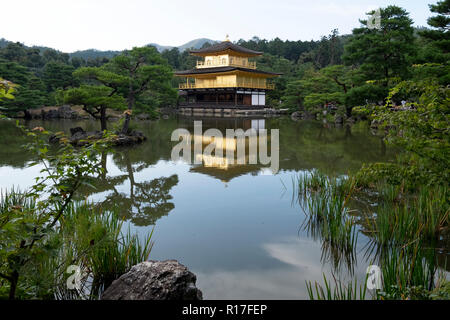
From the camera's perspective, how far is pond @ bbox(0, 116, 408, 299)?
10.4 ft

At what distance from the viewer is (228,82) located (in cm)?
3014

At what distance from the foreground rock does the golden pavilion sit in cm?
2729

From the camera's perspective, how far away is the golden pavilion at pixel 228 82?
3003cm

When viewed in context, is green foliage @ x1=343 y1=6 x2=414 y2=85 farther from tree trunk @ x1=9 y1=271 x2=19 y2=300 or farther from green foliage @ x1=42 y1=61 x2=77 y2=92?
green foliage @ x1=42 y1=61 x2=77 y2=92

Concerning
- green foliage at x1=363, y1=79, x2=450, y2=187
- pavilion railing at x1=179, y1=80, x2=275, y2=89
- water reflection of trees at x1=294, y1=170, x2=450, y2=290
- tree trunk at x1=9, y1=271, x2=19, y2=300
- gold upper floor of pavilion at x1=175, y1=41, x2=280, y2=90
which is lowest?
water reflection of trees at x1=294, y1=170, x2=450, y2=290

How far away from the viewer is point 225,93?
104ft

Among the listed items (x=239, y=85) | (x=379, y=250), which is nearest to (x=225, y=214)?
(x=379, y=250)

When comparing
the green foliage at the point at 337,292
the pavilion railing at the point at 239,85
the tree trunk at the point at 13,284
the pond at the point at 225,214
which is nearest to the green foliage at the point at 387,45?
the pond at the point at 225,214

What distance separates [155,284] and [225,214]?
2.51m

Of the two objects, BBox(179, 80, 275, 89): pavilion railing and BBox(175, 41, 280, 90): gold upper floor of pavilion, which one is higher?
BBox(175, 41, 280, 90): gold upper floor of pavilion

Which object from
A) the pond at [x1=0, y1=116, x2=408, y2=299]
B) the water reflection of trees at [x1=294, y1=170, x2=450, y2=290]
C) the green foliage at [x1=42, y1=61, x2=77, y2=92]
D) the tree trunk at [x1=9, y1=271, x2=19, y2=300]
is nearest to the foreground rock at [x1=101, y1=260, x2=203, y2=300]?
the pond at [x1=0, y1=116, x2=408, y2=299]

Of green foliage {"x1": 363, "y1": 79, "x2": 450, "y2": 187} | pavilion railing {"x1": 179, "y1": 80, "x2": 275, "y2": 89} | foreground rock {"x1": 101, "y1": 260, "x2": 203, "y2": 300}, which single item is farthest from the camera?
pavilion railing {"x1": 179, "y1": 80, "x2": 275, "y2": 89}
